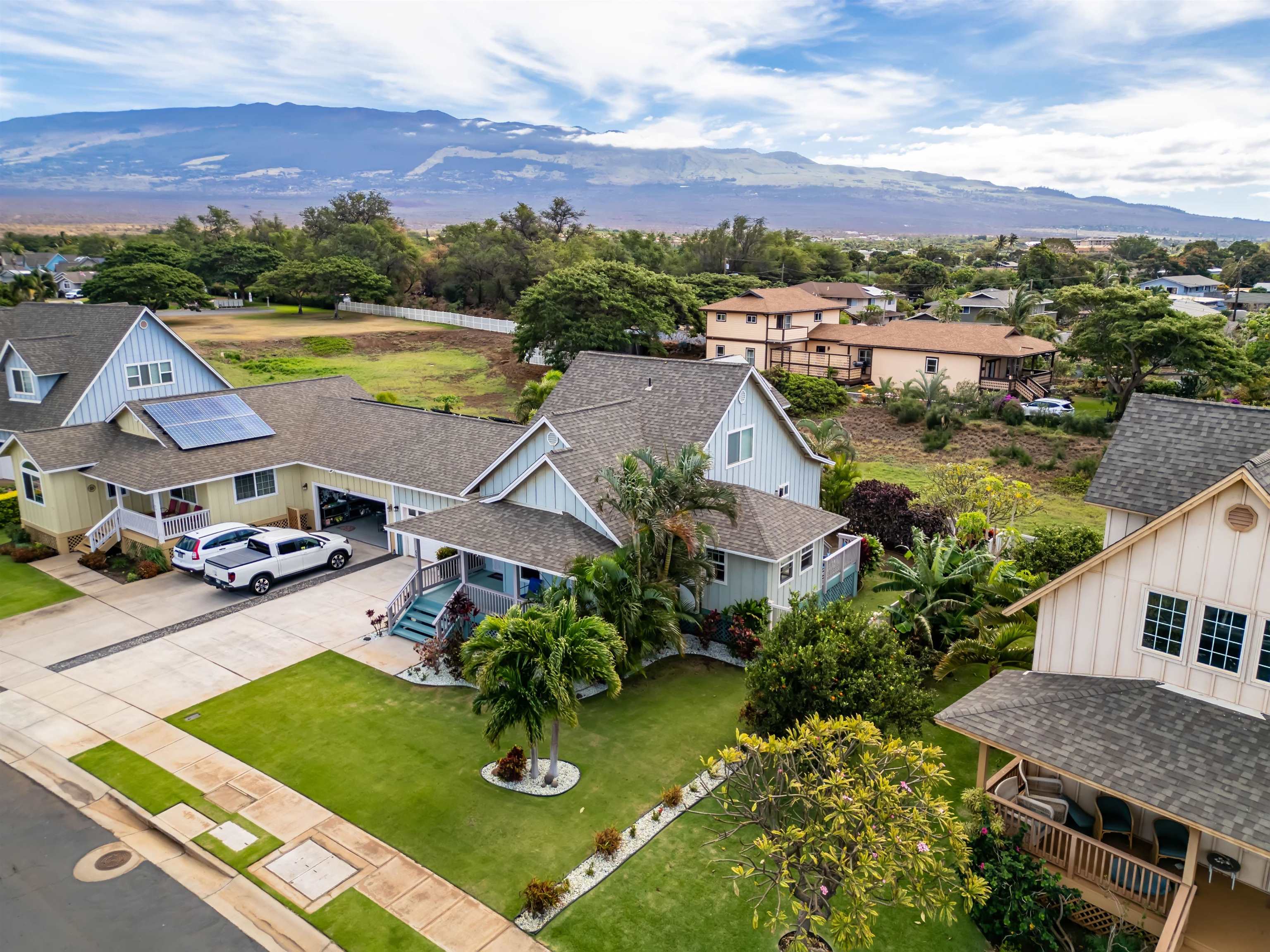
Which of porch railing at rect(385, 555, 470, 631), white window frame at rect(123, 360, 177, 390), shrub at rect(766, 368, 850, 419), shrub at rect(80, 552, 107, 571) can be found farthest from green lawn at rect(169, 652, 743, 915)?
shrub at rect(766, 368, 850, 419)

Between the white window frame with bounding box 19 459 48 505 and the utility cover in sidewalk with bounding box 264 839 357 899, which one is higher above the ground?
the white window frame with bounding box 19 459 48 505

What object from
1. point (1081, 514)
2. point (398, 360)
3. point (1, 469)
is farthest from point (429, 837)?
point (398, 360)

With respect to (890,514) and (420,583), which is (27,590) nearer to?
(420,583)

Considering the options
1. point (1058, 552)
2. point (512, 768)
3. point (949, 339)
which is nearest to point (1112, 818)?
point (1058, 552)

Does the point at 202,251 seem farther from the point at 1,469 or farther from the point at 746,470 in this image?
the point at 746,470

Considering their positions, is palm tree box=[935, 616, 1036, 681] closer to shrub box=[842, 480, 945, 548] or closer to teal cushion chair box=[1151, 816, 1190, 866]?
teal cushion chair box=[1151, 816, 1190, 866]
